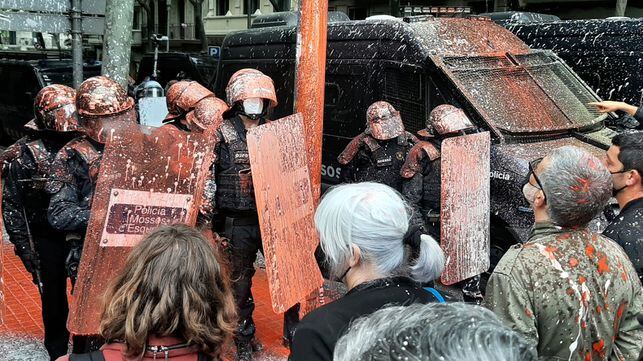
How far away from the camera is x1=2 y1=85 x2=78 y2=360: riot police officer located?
12.1 ft

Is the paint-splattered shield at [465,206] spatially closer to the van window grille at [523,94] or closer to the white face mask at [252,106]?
the van window grille at [523,94]

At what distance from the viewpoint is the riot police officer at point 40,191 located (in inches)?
145

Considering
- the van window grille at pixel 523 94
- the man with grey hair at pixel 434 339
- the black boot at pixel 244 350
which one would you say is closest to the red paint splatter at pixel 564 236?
the man with grey hair at pixel 434 339

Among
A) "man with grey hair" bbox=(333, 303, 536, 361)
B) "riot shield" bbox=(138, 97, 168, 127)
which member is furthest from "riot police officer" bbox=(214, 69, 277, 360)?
"riot shield" bbox=(138, 97, 168, 127)

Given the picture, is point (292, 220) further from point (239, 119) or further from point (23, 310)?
point (23, 310)

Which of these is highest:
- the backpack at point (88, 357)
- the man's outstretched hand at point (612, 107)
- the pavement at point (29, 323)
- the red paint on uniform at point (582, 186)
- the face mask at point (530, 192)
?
the man's outstretched hand at point (612, 107)

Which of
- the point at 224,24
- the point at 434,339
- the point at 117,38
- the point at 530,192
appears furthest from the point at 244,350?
the point at 224,24

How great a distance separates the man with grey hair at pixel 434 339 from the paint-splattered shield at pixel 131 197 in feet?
7.54

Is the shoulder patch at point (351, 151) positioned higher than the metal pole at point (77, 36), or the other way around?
the metal pole at point (77, 36)

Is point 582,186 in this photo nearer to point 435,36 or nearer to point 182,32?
point 435,36

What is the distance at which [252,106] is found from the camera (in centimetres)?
430

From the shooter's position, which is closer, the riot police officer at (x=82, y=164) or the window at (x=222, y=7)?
the riot police officer at (x=82, y=164)

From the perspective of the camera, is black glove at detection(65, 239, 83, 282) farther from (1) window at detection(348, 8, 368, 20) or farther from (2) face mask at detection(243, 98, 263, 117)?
(1) window at detection(348, 8, 368, 20)

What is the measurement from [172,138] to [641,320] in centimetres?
242
